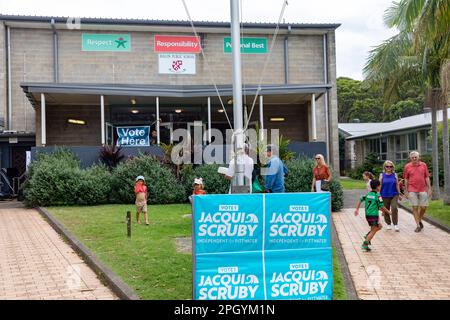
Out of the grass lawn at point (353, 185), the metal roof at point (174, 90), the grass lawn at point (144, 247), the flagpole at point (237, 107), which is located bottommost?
the grass lawn at point (144, 247)

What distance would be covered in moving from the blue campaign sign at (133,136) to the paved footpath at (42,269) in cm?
650

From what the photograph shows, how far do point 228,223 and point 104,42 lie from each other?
727 inches

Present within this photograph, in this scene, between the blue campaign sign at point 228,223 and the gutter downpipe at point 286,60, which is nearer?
the blue campaign sign at point 228,223

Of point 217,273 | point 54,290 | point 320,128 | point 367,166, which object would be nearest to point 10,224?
point 54,290

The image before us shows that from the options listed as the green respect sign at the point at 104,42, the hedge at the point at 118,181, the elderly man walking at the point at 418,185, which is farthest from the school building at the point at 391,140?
the green respect sign at the point at 104,42

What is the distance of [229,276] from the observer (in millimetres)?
4965

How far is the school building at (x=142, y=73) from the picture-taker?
20.0 meters

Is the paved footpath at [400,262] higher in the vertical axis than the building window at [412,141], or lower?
lower

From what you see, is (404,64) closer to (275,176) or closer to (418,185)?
(418,185)

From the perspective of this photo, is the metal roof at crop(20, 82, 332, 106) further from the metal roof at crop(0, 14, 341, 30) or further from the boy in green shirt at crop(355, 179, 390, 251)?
the boy in green shirt at crop(355, 179, 390, 251)

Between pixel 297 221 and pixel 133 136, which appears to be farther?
pixel 133 136

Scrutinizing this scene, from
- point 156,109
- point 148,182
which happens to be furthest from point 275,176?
point 156,109

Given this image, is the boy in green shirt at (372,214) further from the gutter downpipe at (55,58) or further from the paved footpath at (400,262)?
the gutter downpipe at (55,58)

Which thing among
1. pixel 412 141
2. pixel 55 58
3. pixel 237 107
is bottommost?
pixel 237 107
